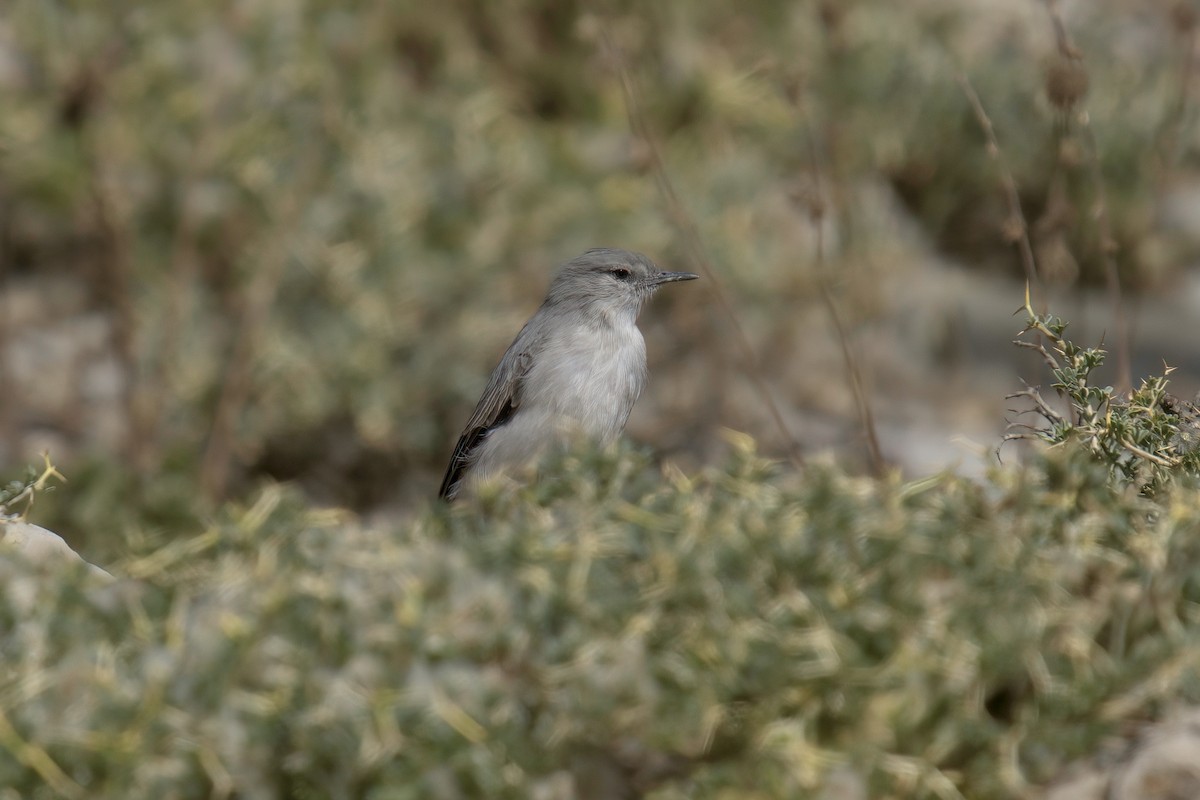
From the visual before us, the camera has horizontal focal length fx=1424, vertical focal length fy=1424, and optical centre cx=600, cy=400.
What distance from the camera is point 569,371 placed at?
6059 millimetres

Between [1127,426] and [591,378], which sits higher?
[591,378]

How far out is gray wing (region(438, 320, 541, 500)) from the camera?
20.5ft

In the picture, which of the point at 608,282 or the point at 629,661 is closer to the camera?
the point at 629,661

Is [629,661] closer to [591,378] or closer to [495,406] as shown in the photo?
[591,378]

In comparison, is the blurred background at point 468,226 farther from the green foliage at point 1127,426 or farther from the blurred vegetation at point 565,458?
the green foliage at point 1127,426

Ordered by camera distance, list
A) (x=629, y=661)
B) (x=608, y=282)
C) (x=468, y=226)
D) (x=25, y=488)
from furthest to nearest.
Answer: (x=468, y=226), (x=608, y=282), (x=25, y=488), (x=629, y=661)

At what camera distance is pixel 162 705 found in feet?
8.58

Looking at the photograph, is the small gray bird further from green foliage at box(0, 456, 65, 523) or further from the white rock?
green foliage at box(0, 456, 65, 523)

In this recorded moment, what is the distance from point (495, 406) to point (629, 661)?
12.2 feet

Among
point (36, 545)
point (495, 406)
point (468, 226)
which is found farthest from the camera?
point (468, 226)

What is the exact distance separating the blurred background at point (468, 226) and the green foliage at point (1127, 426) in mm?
3661

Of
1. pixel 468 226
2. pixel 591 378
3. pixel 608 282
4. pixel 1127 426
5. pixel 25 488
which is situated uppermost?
pixel 468 226

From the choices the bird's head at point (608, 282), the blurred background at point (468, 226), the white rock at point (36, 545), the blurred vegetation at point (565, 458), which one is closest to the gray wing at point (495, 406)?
the bird's head at point (608, 282)

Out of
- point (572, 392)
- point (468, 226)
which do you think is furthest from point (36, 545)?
point (468, 226)
